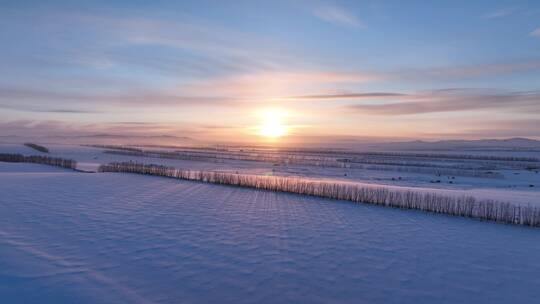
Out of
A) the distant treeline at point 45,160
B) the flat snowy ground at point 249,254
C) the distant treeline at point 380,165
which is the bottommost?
the flat snowy ground at point 249,254

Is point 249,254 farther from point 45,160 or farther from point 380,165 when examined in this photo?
point 380,165

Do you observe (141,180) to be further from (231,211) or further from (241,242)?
(241,242)

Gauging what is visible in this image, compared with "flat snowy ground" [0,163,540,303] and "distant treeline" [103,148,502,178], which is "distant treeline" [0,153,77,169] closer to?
"flat snowy ground" [0,163,540,303]

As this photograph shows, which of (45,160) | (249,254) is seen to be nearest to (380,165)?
Answer: (45,160)

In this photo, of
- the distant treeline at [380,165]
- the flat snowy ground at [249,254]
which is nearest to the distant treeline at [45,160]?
the flat snowy ground at [249,254]

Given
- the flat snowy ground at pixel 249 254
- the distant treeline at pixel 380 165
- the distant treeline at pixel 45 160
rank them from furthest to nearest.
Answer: the distant treeline at pixel 380 165
the distant treeline at pixel 45 160
the flat snowy ground at pixel 249 254

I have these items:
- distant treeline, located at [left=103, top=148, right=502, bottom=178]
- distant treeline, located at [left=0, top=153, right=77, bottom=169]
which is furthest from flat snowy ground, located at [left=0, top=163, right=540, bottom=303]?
distant treeline, located at [left=103, top=148, right=502, bottom=178]

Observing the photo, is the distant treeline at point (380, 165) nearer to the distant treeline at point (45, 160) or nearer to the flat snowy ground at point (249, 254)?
the distant treeline at point (45, 160)

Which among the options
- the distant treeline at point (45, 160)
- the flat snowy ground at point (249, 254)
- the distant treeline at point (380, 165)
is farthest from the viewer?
the distant treeline at point (380, 165)

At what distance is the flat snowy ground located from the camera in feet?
24.9

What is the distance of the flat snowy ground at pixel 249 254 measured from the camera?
7582 mm

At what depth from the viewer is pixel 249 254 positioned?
9891 millimetres

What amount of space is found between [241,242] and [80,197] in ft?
Result: 32.5

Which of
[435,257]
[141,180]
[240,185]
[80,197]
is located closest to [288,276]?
[435,257]
